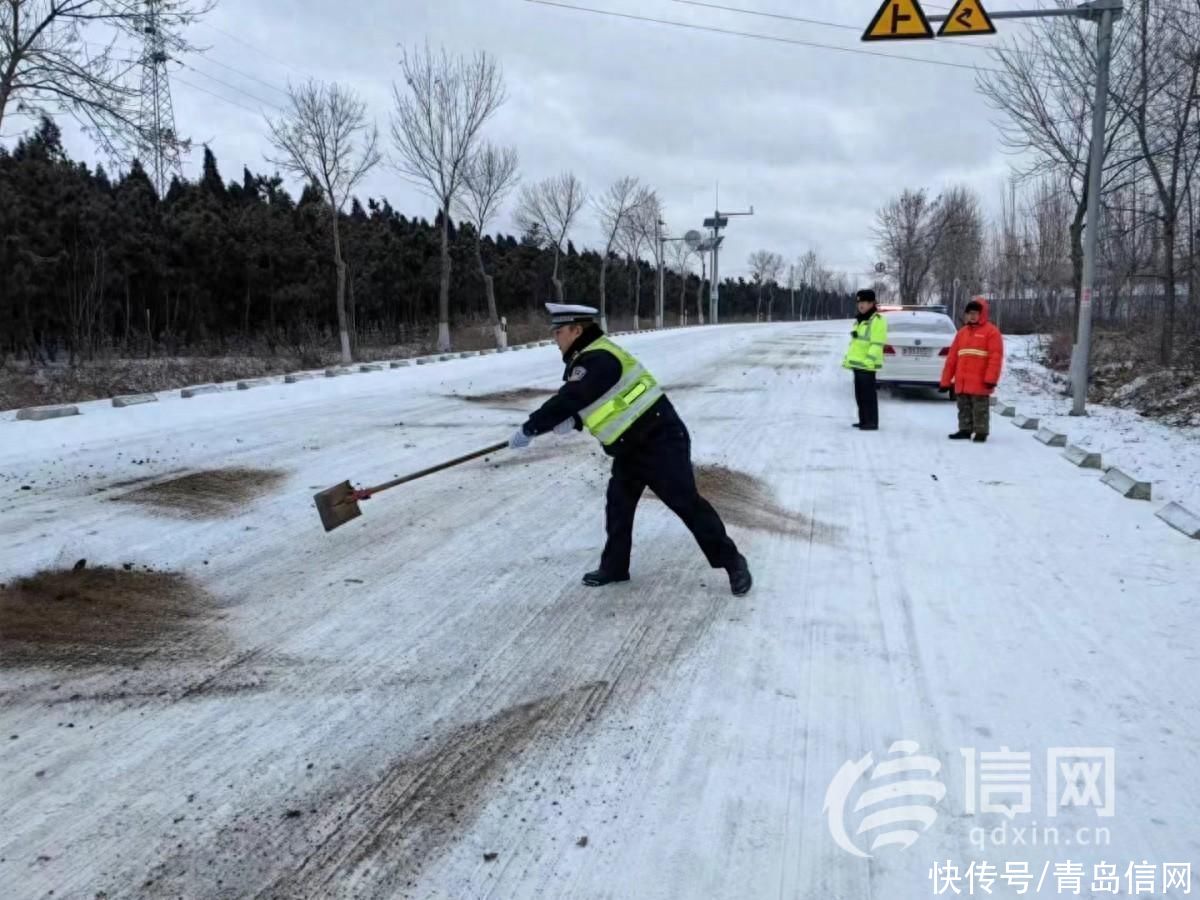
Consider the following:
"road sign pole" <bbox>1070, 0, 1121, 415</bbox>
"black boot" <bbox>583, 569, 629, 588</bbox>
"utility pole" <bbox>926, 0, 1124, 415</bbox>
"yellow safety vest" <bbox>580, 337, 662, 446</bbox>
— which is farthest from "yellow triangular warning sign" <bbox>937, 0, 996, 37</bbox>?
"black boot" <bbox>583, 569, 629, 588</bbox>

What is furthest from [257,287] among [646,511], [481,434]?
[646,511]

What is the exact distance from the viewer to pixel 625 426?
4.39 metres

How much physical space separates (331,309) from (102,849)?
37457 mm

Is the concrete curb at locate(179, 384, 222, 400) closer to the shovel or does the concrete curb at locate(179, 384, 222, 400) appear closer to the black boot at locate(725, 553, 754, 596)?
the shovel

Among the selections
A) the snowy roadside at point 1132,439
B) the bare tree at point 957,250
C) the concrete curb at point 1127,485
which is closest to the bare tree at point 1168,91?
the snowy roadside at point 1132,439

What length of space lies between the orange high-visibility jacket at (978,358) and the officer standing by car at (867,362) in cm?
86

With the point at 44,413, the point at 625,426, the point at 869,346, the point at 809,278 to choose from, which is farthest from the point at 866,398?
Result: the point at 809,278

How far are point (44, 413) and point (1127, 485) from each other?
11533 millimetres

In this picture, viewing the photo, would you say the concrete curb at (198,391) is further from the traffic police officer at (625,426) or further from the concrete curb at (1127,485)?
the concrete curb at (1127,485)

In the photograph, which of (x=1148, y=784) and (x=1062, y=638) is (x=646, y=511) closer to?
(x=1062, y=638)

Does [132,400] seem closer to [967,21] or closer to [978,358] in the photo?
[978,358]

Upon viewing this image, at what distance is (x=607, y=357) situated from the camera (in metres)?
4.38

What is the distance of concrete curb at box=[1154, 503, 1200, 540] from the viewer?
18.4ft

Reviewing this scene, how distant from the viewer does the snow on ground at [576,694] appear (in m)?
2.53
